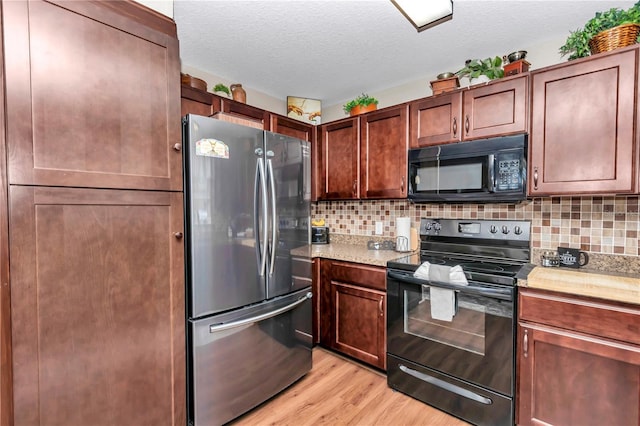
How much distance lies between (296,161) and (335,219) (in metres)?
1.35

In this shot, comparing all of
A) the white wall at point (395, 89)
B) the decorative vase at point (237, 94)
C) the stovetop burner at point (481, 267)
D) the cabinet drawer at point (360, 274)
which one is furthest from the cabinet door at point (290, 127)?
the stovetop burner at point (481, 267)

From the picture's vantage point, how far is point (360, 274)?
235cm

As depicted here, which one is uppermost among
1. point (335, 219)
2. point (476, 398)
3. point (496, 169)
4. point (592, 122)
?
point (592, 122)

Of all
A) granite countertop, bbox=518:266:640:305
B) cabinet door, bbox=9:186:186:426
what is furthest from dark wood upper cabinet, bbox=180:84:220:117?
granite countertop, bbox=518:266:640:305

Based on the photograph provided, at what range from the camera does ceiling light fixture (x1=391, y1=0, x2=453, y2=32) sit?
1.37 metres

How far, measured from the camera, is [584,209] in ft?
6.47

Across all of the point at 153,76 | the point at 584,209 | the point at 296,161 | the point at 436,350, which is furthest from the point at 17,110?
the point at 584,209

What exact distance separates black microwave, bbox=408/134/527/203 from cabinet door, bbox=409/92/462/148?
0.06 m

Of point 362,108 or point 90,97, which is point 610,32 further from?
point 90,97

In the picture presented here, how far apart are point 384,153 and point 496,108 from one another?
86 centimetres

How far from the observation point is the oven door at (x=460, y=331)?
1.69m

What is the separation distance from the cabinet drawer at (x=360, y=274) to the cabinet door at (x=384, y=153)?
656 millimetres

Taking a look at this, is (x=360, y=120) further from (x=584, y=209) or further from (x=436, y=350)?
(x=436, y=350)

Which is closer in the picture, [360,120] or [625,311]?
[625,311]
